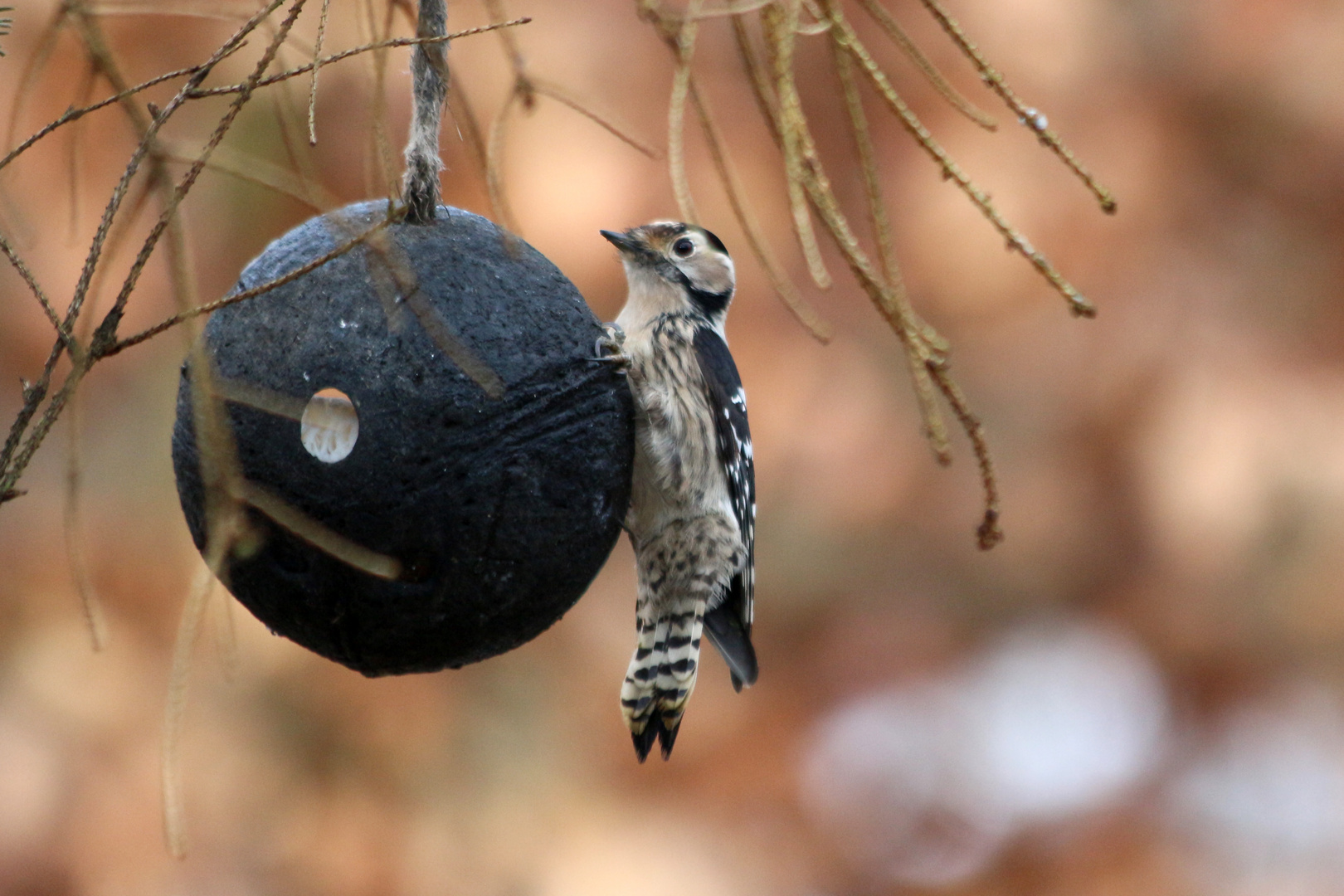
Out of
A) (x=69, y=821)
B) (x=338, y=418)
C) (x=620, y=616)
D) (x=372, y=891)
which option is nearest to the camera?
(x=338, y=418)

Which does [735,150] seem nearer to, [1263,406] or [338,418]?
[1263,406]

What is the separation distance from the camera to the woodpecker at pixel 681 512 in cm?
356

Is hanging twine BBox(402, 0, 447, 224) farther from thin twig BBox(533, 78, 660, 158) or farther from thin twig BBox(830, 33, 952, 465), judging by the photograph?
thin twig BBox(830, 33, 952, 465)

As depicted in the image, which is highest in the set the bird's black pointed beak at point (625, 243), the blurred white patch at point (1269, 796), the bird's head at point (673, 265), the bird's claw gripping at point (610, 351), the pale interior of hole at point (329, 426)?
the pale interior of hole at point (329, 426)

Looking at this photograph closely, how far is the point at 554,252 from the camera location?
6.89 meters

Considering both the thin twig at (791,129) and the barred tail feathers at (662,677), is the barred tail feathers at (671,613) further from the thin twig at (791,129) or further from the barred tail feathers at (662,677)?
the thin twig at (791,129)

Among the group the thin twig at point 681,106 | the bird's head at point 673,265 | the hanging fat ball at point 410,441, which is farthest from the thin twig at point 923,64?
the bird's head at point 673,265

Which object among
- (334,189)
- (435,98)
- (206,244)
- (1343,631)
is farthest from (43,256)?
(1343,631)

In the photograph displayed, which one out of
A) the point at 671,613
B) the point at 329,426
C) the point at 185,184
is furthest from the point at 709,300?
the point at 185,184

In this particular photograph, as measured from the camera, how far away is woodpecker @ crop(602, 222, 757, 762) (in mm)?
3557

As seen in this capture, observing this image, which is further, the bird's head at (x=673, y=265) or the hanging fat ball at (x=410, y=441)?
the bird's head at (x=673, y=265)

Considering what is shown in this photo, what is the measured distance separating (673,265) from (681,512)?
797 mm

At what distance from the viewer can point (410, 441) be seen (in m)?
2.32

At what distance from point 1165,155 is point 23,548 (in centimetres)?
641
